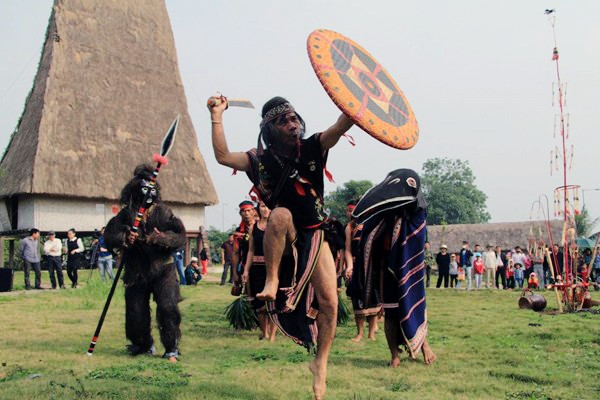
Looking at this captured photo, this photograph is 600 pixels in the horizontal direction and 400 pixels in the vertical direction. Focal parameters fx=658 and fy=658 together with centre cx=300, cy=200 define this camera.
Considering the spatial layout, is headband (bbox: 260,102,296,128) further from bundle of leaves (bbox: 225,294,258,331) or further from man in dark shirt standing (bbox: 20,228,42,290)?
man in dark shirt standing (bbox: 20,228,42,290)

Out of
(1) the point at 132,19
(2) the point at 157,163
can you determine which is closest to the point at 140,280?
(2) the point at 157,163

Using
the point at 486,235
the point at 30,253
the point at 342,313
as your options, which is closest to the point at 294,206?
the point at 342,313

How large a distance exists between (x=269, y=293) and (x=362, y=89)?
1623 mm

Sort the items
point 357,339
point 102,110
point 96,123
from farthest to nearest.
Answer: point 102,110 → point 96,123 → point 357,339

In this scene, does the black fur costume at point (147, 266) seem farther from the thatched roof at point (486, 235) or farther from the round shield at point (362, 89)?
the thatched roof at point (486, 235)

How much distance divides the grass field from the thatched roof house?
67.9 feet

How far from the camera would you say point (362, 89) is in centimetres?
481

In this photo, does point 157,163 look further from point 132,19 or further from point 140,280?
point 132,19

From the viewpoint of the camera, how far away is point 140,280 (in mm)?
6902

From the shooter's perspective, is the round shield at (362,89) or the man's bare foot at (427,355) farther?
the man's bare foot at (427,355)

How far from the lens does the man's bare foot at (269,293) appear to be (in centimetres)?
459

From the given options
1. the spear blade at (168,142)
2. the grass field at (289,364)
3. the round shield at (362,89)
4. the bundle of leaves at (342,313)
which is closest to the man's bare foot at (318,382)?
the grass field at (289,364)

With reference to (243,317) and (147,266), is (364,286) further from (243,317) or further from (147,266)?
(243,317)

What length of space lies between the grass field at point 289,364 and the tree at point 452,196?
263ft
